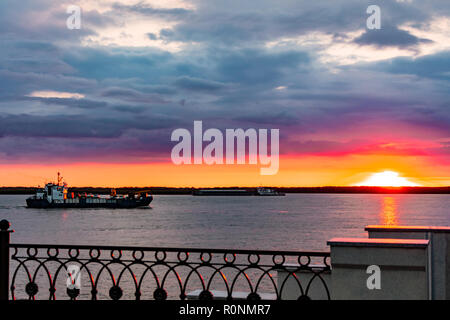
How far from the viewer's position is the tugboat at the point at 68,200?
404 feet

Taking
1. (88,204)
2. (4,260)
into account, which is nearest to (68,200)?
(88,204)

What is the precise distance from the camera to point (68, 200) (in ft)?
415

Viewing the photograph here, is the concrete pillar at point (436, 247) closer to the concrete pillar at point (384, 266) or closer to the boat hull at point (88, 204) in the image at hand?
the concrete pillar at point (384, 266)

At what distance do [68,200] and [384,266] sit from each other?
423 feet

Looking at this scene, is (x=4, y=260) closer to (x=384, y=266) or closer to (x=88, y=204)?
(x=384, y=266)

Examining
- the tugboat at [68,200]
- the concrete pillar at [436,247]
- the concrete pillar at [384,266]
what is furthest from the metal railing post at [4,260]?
the tugboat at [68,200]

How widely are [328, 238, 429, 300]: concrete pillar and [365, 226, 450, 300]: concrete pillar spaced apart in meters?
0.66

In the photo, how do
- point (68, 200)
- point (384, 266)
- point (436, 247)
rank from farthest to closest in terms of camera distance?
1. point (68, 200)
2. point (436, 247)
3. point (384, 266)

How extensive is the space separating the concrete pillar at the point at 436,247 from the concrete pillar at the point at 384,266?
0.66 metres
